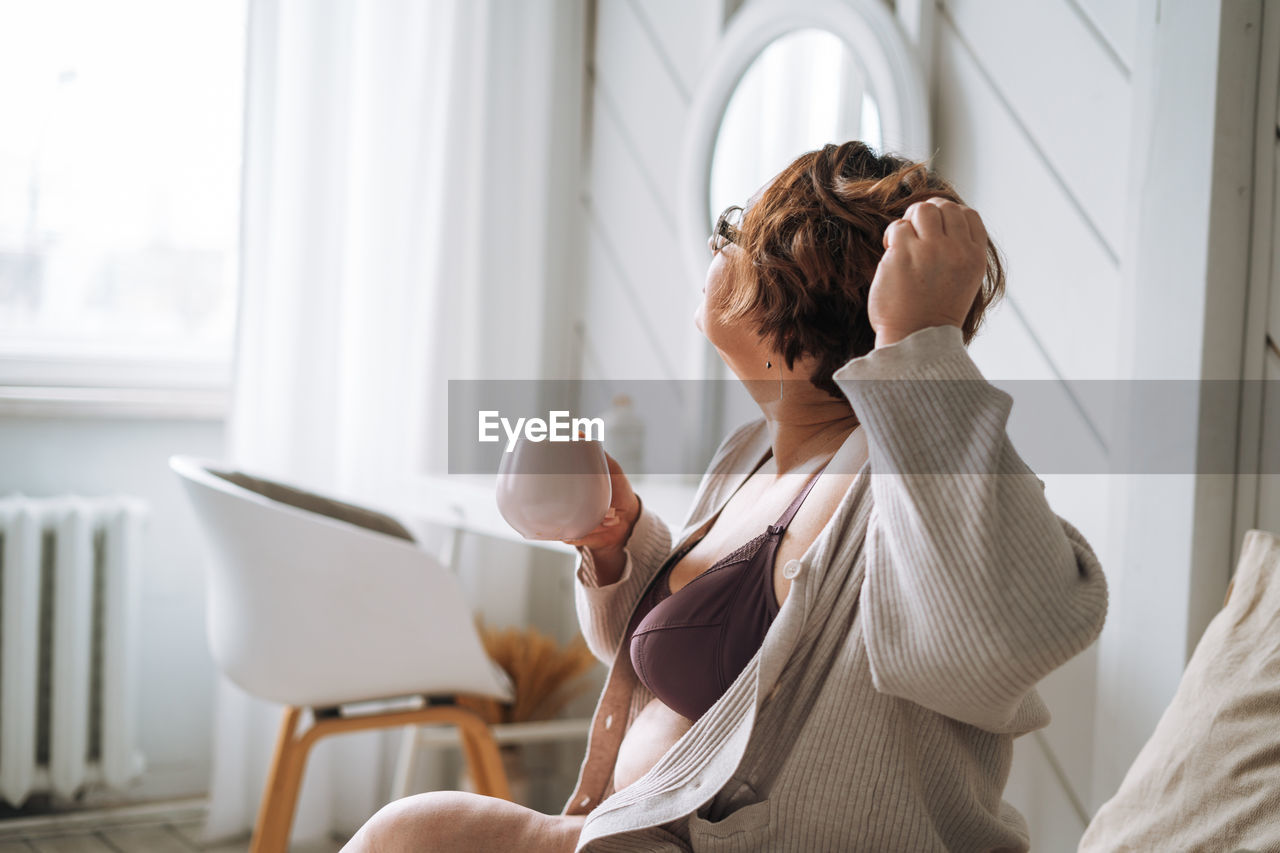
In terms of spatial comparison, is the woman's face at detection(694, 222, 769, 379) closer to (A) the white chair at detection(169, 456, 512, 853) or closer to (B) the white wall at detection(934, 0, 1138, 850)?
(B) the white wall at detection(934, 0, 1138, 850)

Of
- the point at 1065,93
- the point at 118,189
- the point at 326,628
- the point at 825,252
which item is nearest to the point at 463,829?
the point at 825,252

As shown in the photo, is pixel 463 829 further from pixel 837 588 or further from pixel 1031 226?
pixel 1031 226

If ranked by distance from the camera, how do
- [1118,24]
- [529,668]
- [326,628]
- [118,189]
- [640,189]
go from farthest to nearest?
[118,189] < [640,189] < [529,668] < [326,628] < [1118,24]

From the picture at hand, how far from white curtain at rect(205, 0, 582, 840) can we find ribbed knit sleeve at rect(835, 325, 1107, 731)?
67.4 inches

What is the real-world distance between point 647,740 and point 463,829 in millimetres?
162

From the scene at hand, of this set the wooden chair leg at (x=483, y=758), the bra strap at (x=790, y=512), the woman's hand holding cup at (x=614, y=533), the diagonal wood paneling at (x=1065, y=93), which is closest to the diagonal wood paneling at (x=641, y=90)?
the diagonal wood paneling at (x=1065, y=93)

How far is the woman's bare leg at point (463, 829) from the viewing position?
796 mm

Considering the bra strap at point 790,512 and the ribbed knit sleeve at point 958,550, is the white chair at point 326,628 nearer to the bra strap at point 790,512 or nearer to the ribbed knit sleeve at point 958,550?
the bra strap at point 790,512

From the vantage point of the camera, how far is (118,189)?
241 cm

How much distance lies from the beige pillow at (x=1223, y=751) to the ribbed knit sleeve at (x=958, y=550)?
0.23m

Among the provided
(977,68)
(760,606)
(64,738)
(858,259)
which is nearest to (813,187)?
(858,259)

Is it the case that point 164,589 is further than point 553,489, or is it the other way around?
point 164,589

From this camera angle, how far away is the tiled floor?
7.02 feet

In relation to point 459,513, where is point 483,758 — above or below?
below
